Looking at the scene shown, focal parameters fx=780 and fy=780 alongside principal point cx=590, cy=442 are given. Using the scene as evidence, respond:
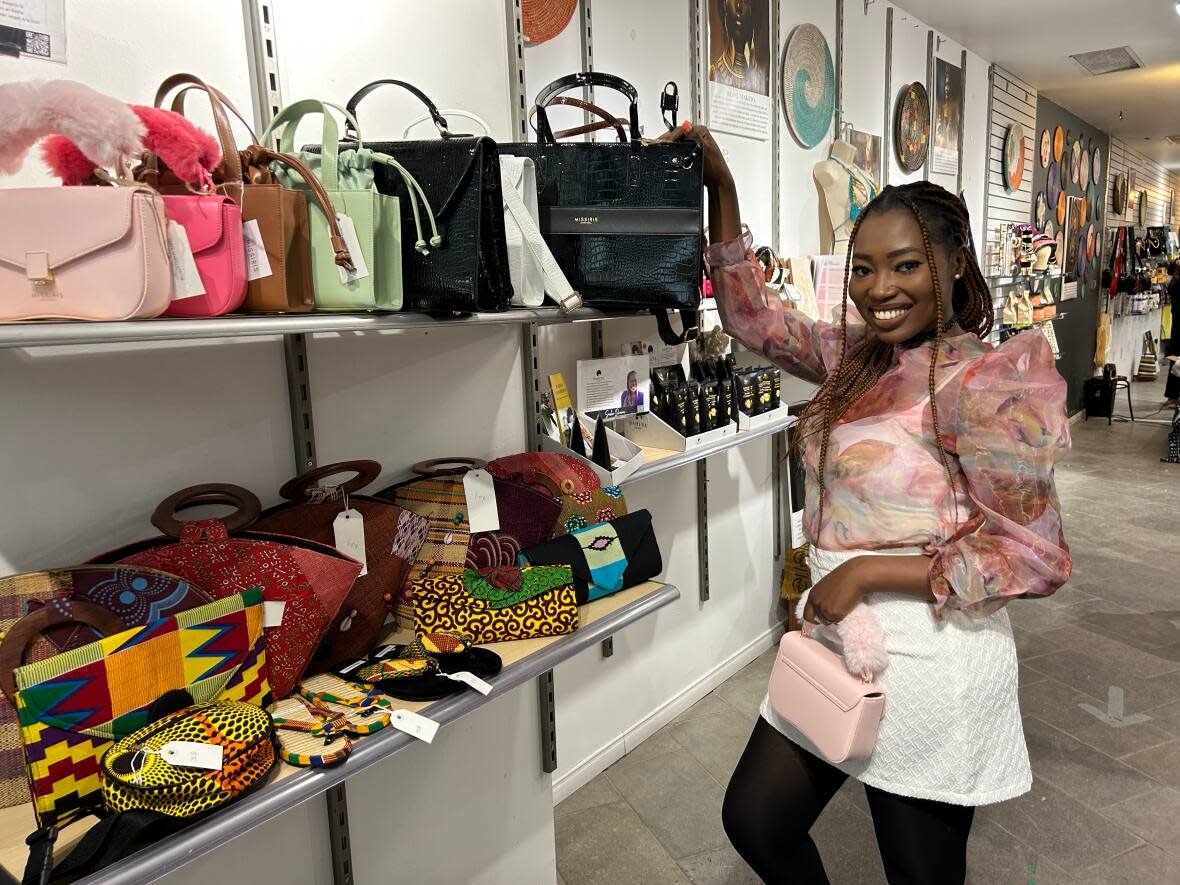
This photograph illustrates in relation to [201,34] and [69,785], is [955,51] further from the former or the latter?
[69,785]

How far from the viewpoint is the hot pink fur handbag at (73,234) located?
2.95ft

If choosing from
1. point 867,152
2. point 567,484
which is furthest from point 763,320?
point 867,152

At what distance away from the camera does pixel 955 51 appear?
15.8 ft

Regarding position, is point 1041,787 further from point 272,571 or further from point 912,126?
point 912,126

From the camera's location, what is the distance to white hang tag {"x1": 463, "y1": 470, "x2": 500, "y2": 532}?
161 cm

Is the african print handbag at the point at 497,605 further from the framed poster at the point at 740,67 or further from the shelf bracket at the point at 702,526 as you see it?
the framed poster at the point at 740,67

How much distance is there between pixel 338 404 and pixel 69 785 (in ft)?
2.81

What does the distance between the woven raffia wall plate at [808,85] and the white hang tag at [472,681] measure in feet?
9.24

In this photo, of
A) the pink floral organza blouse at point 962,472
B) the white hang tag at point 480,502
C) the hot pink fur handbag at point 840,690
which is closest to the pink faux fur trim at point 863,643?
the hot pink fur handbag at point 840,690

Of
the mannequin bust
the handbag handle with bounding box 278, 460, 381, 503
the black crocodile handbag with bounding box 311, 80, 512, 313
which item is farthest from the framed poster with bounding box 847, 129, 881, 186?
the handbag handle with bounding box 278, 460, 381, 503

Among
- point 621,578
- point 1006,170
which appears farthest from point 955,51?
point 621,578

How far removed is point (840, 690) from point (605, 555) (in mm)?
533

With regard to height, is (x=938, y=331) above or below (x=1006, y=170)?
below

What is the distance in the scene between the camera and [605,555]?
1.66 m
